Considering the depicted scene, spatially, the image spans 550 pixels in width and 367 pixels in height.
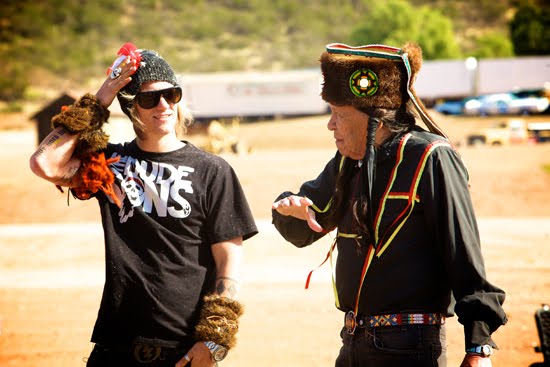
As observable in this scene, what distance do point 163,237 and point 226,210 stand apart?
0.30m

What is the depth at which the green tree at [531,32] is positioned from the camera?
71.4 m

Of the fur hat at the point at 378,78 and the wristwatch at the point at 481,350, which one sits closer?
the wristwatch at the point at 481,350

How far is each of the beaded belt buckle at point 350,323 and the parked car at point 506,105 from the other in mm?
45987

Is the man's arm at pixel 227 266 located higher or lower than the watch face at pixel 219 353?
higher

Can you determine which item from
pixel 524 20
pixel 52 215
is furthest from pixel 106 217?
pixel 524 20

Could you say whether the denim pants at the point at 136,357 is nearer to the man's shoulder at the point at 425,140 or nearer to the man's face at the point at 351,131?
the man's face at the point at 351,131

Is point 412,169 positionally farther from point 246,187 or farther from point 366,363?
point 246,187

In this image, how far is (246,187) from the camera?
19688 mm

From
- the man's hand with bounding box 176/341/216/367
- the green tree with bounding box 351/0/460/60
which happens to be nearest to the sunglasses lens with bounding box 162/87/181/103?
the man's hand with bounding box 176/341/216/367

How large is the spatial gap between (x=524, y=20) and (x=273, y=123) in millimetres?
34282

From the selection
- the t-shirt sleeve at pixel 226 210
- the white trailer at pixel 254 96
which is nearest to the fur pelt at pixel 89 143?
the t-shirt sleeve at pixel 226 210

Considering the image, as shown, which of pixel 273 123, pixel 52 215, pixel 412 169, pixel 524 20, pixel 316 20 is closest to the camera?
pixel 412 169

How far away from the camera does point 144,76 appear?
388cm

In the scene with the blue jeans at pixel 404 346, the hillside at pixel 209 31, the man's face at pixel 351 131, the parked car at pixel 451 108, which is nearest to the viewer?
the blue jeans at pixel 404 346
